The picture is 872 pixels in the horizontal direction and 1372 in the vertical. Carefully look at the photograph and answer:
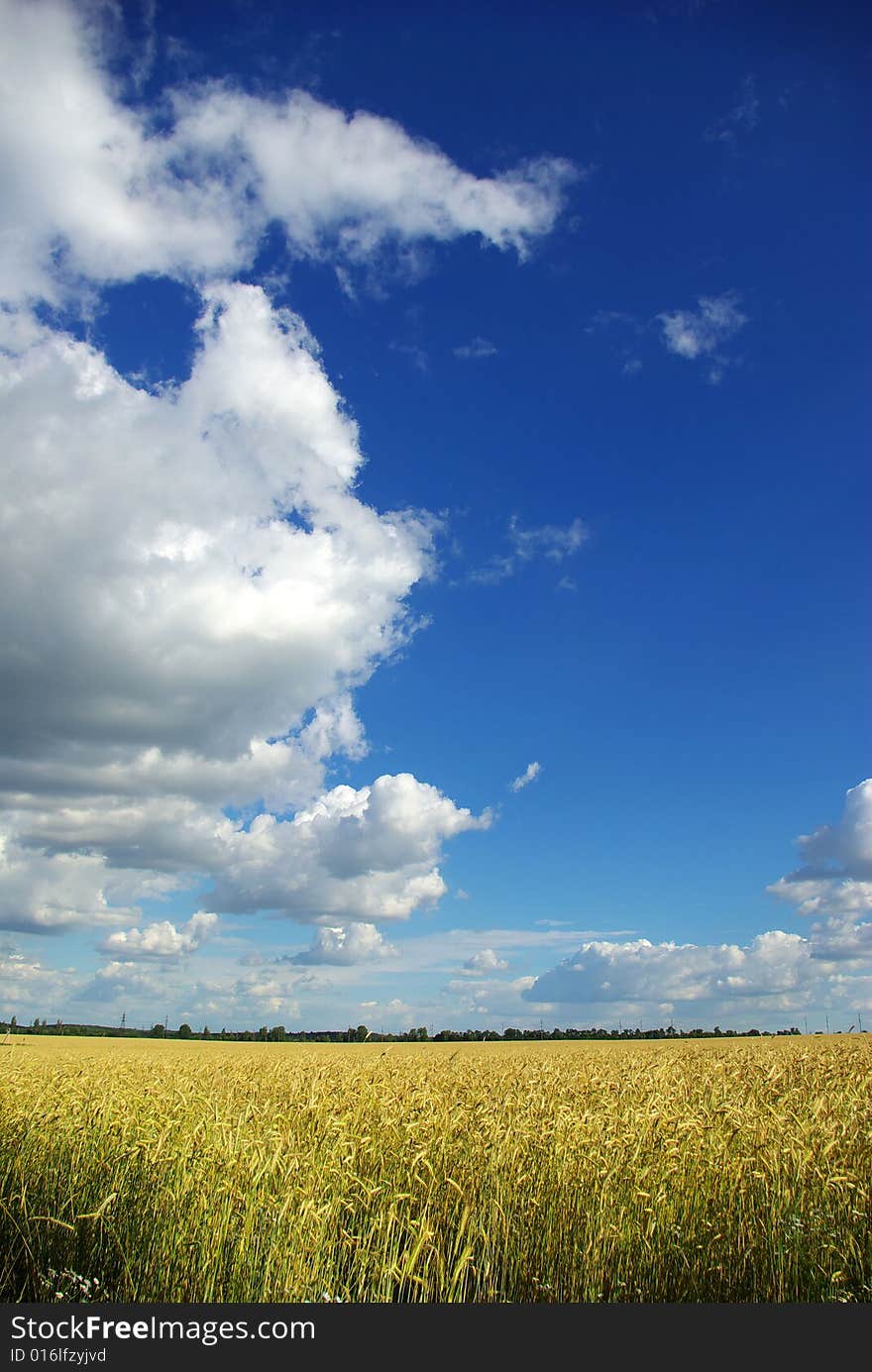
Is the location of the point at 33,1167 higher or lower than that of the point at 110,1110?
lower

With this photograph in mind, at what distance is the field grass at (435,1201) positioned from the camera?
19.6ft

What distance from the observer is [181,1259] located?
19.2 ft

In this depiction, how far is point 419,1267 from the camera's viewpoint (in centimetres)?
649

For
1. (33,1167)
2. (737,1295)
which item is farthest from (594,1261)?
(33,1167)

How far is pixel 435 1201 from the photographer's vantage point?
7578 millimetres

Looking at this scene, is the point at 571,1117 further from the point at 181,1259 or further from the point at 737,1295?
the point at 181,1259

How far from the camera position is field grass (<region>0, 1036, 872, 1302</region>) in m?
5.97

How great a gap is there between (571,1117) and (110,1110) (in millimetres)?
5439

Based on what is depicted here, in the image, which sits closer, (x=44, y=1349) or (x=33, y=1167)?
(x=44, y=1349)

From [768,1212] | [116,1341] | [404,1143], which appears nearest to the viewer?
[116,1341]

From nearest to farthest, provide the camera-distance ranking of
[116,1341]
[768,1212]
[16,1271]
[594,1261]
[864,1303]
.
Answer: [116,1341], [864,1303], [594,1261], [16,1271], [768,1212]

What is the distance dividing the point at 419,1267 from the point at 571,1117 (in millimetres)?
2973

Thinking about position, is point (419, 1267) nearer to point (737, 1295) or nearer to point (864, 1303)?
point (737, 1295)

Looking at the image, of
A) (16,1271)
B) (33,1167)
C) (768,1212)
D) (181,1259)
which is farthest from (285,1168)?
(768,1212)
